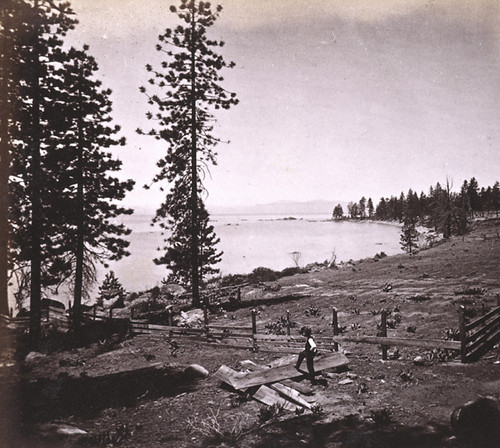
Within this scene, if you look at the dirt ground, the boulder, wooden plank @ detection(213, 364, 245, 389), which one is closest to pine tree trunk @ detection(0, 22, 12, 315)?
the dirt ground

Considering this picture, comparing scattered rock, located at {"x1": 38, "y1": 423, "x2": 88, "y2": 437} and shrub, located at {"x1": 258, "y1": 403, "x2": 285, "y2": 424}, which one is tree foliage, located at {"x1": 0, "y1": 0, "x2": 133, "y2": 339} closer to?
scattered rock, located at {"x1": 38, "y1": 423, "x2": 88, "y2": 437}

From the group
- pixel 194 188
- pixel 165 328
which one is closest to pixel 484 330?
pixel 165 328

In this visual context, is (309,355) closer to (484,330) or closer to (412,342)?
(412,342)

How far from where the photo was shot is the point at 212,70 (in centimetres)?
2217

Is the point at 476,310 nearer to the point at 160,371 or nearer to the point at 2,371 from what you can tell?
the point at 160,371

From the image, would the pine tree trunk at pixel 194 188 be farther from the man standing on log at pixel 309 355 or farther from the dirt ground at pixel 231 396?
the man standing on log at pixel 309 355

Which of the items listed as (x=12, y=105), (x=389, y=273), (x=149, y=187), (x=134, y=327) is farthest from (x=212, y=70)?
(x=389, y=273)

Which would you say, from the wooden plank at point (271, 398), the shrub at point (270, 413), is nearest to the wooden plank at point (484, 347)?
the wooden plank at point (271, 398)

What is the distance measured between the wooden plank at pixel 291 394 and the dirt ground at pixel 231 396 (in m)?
0.33

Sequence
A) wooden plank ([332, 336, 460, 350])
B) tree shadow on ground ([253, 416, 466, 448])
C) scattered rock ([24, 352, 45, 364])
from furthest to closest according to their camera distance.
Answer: scattered rock ([24, 352, 45, 364])
wooden plank ([332, 336, 460, 350])
tree shadow on ground ([253, 416, 466, 448])

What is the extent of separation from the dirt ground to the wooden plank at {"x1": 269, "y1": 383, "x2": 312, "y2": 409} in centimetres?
33

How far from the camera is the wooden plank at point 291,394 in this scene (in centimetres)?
834

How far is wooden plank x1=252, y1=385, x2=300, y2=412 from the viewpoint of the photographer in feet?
27.2

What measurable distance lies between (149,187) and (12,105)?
29.2ft
